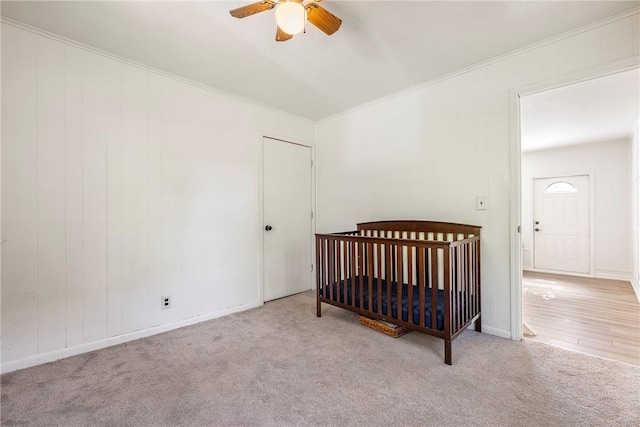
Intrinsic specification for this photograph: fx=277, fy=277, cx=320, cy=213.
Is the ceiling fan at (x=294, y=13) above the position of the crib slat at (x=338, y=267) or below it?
above

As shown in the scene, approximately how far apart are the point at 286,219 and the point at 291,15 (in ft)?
7.76

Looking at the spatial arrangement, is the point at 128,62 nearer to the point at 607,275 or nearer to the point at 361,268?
the point at 361,268

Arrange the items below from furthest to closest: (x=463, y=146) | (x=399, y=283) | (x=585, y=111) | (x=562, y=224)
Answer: (x=562, y=224) < (x=585, y=111) < (x=463, y=146) < (x=399, y=283)

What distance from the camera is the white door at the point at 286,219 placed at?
3.33 m

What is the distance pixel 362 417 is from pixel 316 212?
106 inches

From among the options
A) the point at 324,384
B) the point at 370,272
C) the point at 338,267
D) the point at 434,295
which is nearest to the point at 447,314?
the point at 434,295

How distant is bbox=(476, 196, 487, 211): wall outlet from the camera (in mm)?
2420

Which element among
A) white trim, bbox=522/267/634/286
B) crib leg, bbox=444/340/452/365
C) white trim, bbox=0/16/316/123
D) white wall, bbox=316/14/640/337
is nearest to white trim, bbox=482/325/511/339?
white wall, bbox=316/14/640/337

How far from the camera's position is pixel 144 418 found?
142 centimetres

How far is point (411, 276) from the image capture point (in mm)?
2084

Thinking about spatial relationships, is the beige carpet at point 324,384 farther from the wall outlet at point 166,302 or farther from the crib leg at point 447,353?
the wall outlet at point 166,302

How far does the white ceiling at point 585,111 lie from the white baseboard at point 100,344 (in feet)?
12.5

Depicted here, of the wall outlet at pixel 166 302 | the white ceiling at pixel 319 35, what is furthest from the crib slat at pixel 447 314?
the wall outlet at pixel 166 302

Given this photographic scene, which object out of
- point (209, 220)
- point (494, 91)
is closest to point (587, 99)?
point (494, 91)
